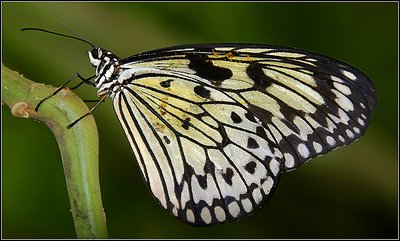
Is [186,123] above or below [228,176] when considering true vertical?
above

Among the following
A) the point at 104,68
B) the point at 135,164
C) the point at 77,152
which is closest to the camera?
the point at 77,152

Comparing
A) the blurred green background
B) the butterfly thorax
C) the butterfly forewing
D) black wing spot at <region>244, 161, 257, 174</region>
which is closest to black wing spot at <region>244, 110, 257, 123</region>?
the butterfly forewing

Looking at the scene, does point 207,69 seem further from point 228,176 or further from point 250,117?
point 228,176

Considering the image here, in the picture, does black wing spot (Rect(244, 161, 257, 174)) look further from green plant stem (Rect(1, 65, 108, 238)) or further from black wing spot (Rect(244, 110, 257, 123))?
green plant stem (Rect(1, 65, 108, 238))

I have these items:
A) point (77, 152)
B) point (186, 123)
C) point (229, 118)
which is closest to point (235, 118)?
point (229, 118)

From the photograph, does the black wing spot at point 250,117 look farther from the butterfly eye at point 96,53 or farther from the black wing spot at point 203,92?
the butterfly eye at point 96,53

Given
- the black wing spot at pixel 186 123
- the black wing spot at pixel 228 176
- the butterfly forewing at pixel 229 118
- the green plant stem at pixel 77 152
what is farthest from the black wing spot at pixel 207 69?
the green plant stem at pixel 77 152

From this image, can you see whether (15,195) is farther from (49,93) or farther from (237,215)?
(49,93)
